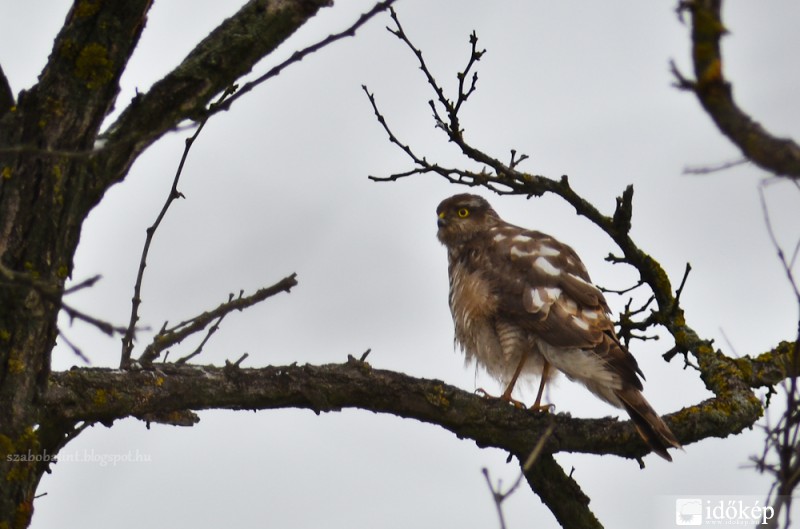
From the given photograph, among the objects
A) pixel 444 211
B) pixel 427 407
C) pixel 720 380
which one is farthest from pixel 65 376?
pixel 444 211

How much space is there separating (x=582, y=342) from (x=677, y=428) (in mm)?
830

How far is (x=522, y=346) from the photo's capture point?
6.17 meters

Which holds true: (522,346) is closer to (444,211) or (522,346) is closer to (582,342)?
(582,342)

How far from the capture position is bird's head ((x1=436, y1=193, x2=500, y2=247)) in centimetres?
770

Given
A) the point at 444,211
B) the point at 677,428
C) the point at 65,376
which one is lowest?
the point at 65,376

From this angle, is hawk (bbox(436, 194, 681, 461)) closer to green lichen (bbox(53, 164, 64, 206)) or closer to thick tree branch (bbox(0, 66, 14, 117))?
green lichen (bbox(53, 164, 64, 206))

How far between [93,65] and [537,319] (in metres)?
3.40

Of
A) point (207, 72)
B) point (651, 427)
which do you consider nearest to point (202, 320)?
point (207, 72)

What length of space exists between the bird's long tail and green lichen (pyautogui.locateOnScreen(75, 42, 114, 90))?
10.1 ft

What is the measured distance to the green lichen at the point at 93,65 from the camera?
325cm

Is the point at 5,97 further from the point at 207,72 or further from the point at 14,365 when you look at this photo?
the point at 14,365

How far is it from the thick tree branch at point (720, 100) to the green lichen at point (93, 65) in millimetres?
1900

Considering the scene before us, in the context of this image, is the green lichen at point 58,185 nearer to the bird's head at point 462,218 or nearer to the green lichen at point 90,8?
the green lichen at point 90,8

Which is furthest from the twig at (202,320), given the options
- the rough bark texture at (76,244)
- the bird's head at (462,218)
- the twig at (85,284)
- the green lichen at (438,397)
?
the bird's head at (462,218)
